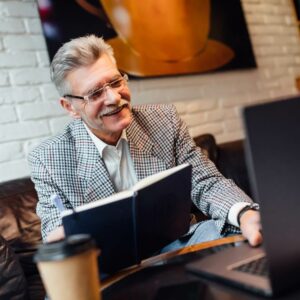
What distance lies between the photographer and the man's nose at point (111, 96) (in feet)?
4.14

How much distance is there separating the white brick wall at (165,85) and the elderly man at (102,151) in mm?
400

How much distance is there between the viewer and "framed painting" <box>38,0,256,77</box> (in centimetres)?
192

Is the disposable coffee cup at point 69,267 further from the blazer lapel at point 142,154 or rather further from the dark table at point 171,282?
the blazer lapel at point 142,154

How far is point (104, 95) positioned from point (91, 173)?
8.8 inches

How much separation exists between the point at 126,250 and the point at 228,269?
0.25m

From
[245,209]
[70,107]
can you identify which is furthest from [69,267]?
[70,107]

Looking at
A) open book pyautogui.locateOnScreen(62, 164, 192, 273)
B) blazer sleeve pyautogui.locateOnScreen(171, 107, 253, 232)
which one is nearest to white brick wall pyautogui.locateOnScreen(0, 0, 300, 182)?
blazer sleeve pyautogui.locateOnScreen(171, 107, 253, 232)

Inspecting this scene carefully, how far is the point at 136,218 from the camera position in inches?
34.7

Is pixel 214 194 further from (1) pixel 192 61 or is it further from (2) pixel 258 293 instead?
(1) pixel 192 61

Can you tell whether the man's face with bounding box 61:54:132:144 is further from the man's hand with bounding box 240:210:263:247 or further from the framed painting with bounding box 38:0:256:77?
the framed painting with bounding box 38:0:256:77

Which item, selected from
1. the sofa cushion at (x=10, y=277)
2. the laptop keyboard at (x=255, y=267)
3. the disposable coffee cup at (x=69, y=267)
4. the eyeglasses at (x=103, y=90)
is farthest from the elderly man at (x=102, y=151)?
the disposable coffee cup at (x=69, y=267)

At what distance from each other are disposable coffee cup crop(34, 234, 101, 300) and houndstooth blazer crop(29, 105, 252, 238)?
21.0 inches

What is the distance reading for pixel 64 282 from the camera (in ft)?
1.98

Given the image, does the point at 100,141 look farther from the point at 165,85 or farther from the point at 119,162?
the point at 165,85
